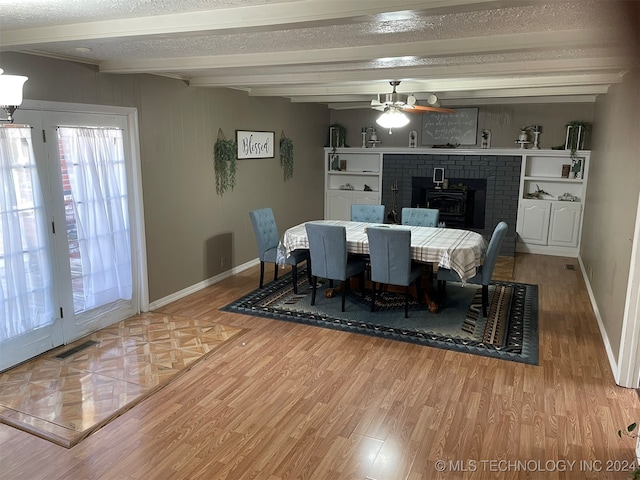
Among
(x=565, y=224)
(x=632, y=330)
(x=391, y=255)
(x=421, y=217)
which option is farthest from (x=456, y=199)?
(x=632, y=330)

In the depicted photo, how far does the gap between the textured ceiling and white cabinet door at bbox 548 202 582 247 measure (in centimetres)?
304

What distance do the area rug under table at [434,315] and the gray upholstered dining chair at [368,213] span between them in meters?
1.10

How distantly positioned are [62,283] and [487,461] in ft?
11.3

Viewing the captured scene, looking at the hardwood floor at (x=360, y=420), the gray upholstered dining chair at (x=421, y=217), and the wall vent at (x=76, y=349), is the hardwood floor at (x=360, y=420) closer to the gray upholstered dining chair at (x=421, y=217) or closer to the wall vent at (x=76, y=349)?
the wall vent at (x=76, y=349)

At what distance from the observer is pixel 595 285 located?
512 centimetres

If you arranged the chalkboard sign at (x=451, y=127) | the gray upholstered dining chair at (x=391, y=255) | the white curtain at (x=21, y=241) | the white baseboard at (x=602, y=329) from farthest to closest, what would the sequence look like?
the chalkboard sign at (x=451, y=127) < the gray upholstered dining chair at (x=391, y=255) < the white baseboard at (x=602, y=329) < the white curtain at (x=21, y=241)

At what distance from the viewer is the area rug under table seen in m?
4.22

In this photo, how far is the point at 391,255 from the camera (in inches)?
180

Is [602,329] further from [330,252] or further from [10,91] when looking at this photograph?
[10,91]

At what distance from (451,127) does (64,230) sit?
19.8 feet

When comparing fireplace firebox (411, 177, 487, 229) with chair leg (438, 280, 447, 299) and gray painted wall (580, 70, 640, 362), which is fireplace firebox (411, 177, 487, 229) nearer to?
gray painted wall (580, 70, 640, 362)

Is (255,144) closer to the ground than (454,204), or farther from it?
farther from it

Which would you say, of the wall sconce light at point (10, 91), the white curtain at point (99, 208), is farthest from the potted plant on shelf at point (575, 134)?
the wall sconce light at point (10, 91)

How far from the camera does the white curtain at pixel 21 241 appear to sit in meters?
3.54
